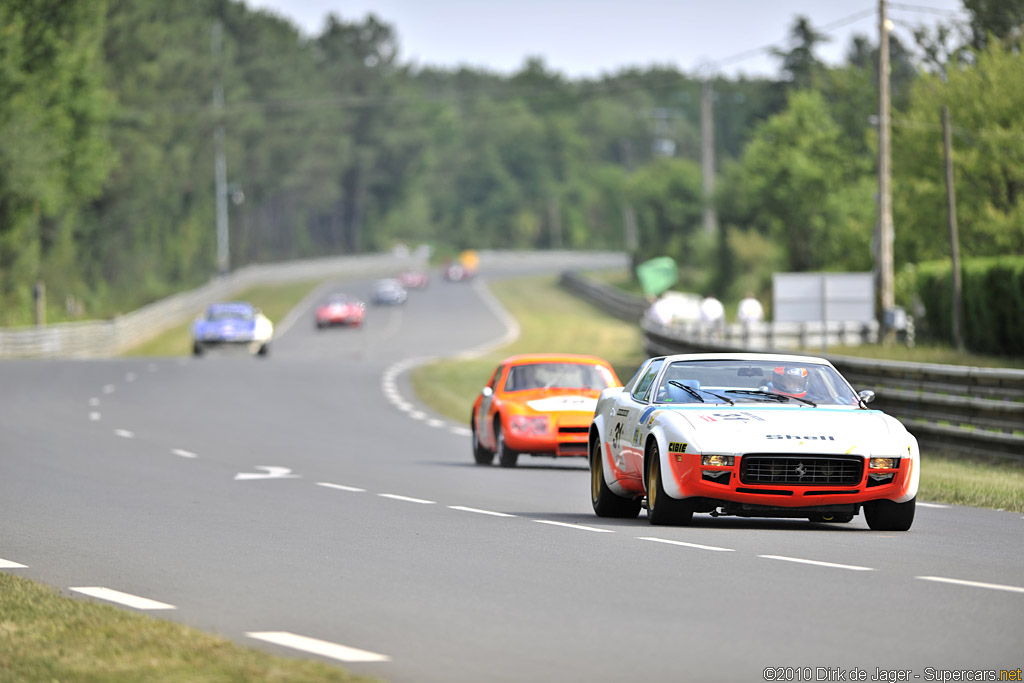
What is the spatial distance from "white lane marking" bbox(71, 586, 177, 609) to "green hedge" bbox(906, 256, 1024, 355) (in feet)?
106

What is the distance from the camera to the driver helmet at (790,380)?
13.4 meters

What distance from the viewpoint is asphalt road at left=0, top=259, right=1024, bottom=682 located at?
7547mm

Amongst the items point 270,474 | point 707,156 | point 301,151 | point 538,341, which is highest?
point 301,151

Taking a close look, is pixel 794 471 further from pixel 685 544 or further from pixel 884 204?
pixel 884 204

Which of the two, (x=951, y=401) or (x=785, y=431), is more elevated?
(x=785, y=431)

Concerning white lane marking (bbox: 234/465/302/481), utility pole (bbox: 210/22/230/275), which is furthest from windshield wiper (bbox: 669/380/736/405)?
utility pole (bbox: 210/22/230/275)

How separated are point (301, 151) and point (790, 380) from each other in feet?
432

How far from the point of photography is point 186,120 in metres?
113

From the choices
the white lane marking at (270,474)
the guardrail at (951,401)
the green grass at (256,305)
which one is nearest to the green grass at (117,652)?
the white lane marking at (270,474)

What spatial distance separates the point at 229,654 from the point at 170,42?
108897 mm

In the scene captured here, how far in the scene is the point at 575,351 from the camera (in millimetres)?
61469

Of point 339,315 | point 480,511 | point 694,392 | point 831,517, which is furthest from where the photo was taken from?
point 339,315

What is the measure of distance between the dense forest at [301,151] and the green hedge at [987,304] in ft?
20.0

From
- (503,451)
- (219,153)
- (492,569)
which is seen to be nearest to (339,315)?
(219,153)
